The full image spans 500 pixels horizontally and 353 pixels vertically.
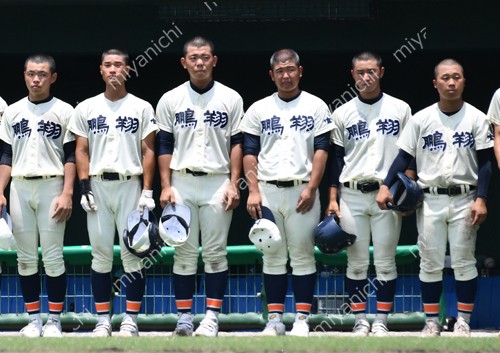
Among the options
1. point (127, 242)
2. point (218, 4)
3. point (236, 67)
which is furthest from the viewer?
point (236, 67)

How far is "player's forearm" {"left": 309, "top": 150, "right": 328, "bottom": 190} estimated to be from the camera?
4203mm

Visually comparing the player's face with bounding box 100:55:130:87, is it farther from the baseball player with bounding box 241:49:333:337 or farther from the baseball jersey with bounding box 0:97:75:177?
the baseball player with bounding box 241:49:333:337

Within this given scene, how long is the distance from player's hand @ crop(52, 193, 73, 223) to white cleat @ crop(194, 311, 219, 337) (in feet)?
3.53

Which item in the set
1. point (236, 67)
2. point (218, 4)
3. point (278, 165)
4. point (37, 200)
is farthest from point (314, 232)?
point (236, 67)

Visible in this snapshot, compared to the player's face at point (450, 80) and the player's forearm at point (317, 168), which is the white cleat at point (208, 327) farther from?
the player's face at point (450, 80)

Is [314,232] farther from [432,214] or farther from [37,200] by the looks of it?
[37,200]

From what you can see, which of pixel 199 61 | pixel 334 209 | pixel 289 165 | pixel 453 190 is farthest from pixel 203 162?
pixel 453 190

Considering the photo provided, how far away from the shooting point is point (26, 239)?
4445mm

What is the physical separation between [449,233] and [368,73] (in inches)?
43.0

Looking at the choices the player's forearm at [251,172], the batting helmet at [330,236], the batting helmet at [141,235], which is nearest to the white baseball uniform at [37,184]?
the batting helmet at [141,235]

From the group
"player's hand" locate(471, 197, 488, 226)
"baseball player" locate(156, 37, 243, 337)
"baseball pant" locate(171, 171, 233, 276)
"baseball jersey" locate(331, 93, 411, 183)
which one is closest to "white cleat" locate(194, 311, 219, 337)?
"baseball player" locate(156, 37, 243, 337)

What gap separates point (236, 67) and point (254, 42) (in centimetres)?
108

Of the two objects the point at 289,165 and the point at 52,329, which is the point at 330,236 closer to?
the point at 289,165

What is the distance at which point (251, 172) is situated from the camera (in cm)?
427
